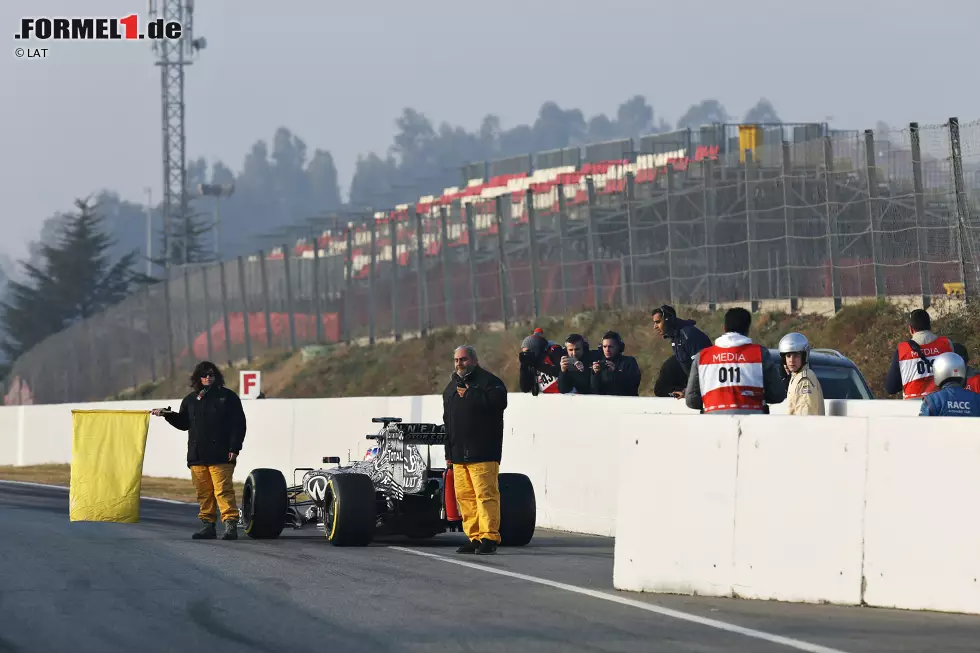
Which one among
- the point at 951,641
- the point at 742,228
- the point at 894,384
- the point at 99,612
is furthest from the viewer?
the point at 742,228

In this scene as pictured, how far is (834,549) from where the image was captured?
36.8 feet

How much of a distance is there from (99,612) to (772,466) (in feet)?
14.0

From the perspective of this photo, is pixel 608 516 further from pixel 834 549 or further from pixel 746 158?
pixel 746 158

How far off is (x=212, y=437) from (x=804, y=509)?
7614 millimetres

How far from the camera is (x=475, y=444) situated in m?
15.5

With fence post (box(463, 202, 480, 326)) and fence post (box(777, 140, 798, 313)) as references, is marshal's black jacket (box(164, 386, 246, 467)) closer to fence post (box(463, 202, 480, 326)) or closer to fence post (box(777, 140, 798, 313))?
fence post (box(777, 140, 798, 313))

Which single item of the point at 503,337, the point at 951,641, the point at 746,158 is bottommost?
the point at 951,641

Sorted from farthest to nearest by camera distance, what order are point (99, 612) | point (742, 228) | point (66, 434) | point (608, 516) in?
point (66, 434) < point (742, 228) < point (608, 516) < point (99, 612)

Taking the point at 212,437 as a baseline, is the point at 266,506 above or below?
below

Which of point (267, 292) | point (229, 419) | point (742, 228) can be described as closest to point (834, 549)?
point (229, 419)

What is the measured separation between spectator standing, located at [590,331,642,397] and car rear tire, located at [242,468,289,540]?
446 centimetres

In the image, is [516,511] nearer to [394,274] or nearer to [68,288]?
[394,274]

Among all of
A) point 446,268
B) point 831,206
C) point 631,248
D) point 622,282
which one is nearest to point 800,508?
point 831,206

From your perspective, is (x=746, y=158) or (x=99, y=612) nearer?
(x=99, y=612)
